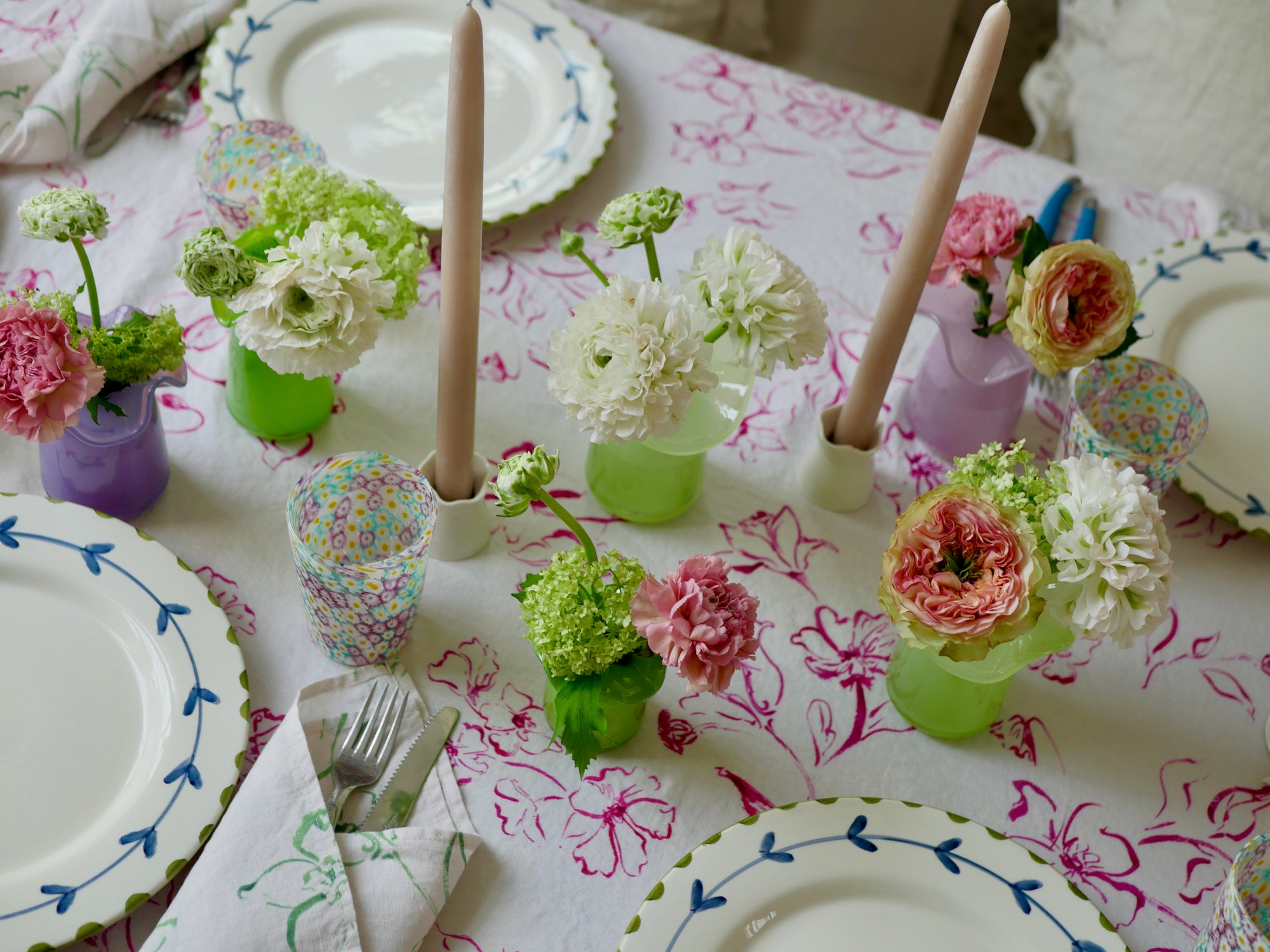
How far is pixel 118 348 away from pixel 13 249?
0.33 meters

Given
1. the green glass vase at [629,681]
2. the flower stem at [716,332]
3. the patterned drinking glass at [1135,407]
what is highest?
the flower stem at [716,332]

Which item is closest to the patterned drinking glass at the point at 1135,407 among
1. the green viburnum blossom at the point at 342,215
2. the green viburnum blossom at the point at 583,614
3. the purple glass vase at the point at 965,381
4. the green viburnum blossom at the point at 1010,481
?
the purple glass vase at the point at 965,381

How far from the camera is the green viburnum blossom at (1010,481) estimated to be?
25.4 inches

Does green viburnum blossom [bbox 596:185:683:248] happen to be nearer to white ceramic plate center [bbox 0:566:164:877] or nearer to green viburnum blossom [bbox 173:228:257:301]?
green viburnum blossom [bbox 173:228:257:301]

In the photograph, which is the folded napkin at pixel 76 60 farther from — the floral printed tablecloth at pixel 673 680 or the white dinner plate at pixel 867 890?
the white dinner plate at pixel 867 890

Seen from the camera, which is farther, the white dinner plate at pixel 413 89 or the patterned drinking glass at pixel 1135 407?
the white dinner plate at pixel 413 89

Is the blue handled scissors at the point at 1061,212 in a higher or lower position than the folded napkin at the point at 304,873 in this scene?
higher

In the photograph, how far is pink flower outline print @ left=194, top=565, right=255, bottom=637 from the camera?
77cm

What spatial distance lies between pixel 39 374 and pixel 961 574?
0.53 meters

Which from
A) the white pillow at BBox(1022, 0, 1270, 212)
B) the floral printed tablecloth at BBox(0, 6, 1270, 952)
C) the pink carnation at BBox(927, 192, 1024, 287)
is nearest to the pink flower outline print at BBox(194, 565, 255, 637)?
the floral printed tablecloth at BBox(0, 6, 1270, 952)

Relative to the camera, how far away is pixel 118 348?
71 centimetres

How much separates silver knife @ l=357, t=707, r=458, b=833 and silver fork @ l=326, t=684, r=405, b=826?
1 centimetres

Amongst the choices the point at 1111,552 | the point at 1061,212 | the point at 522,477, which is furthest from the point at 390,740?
the point at 1061,212

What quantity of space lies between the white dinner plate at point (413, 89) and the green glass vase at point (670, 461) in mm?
291
